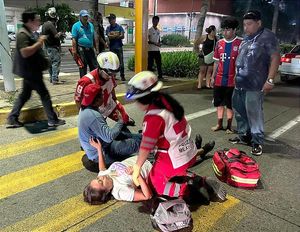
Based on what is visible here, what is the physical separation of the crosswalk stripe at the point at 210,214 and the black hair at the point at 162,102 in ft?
3.26

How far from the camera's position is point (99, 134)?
3441 mm

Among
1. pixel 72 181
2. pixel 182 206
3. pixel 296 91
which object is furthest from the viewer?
pixel 296 91

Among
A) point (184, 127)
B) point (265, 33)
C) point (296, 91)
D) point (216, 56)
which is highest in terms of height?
point (265, 33)

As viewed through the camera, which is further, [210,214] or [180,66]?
[180,66]

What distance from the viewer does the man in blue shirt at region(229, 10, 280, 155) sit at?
3996 millimetres

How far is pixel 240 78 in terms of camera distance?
434 cm

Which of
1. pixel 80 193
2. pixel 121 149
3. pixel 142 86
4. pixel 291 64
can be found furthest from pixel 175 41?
pixel 142 86

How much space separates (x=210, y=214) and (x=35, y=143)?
2.88m

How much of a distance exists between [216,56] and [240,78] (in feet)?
2.91

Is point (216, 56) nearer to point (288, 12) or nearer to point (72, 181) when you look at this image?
point (72, 181)

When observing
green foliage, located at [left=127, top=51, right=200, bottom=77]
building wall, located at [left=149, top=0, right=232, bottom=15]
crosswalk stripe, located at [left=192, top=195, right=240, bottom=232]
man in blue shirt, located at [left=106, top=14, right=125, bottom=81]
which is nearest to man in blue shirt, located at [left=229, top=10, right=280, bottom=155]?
crosswalk stripe, located at [left=192, top=195, right=240, bottom=232]

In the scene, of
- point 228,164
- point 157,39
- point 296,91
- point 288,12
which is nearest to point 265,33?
point 228,164

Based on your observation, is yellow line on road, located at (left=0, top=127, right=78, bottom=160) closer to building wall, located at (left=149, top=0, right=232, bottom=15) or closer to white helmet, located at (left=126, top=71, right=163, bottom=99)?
white helmet, located at (left=126, top=71, right=163, bottom=99)

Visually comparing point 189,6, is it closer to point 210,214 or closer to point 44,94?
point 44,94
